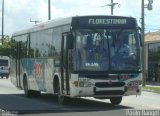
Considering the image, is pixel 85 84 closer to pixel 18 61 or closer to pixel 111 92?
pixel 111 92

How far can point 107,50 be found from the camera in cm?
2022

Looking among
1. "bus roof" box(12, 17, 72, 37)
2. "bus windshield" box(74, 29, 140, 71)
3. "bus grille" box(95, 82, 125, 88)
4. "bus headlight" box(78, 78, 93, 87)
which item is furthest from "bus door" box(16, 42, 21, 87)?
"bus grille" box(95, 82, 125, 88)

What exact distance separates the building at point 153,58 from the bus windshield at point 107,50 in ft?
130

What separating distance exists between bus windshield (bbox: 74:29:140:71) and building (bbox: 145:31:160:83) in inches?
1565

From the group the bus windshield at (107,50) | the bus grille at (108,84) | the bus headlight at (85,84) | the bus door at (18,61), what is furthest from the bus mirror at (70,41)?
the bus door at (18,61)

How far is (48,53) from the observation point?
23141mm

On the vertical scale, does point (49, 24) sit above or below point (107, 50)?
above

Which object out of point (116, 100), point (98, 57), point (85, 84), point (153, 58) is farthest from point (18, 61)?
point (153, 58)

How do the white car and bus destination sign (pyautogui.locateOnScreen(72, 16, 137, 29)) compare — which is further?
the white car

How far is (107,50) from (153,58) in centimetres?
4220

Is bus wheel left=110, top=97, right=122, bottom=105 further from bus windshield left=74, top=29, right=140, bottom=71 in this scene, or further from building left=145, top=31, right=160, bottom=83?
building left=145, top=31, right=160, bottom=83

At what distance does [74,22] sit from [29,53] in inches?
266

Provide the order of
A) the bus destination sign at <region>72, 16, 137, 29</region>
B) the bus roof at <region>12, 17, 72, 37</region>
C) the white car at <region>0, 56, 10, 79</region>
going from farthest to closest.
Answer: the white car at <region>0, 56, 10, 79</region>, the bus roof at <region>12, 17, 72, 37</region>, the bus destination sign at <region>72, 16, 137, 29</region>

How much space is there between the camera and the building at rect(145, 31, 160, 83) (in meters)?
60.9
